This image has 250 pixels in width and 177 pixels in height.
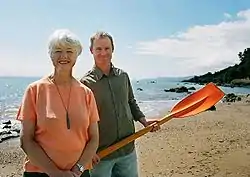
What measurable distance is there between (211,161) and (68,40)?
261 inches

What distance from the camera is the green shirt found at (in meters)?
3.19

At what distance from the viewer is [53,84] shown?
94.3 inches

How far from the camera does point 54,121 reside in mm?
2299

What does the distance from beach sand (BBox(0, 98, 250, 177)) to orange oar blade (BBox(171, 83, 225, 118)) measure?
3430 mm

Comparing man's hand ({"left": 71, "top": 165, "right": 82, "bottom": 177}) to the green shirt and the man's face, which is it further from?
the man's face

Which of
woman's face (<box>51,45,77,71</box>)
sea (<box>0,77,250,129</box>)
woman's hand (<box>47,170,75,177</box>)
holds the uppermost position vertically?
woman's face (<box>51,45,77,71</box>)

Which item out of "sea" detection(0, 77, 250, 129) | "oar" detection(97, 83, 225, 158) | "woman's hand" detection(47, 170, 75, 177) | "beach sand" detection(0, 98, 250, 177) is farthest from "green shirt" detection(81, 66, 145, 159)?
"beach sand" detection(0, 98, 250, 177)

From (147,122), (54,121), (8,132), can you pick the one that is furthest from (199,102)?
(8,132)

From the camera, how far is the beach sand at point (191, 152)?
25.3 ft

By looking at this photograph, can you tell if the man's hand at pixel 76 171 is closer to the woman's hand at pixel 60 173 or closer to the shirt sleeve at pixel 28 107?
the woman's hand at pixel 60 173

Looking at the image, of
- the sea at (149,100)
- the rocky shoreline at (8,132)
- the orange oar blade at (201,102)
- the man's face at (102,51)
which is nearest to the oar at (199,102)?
the orange oar blade at (201,102)

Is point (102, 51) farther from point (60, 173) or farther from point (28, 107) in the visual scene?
point (60, 173)

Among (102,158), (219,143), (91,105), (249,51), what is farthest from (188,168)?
(249,51)

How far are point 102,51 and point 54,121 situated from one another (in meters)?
1.02
